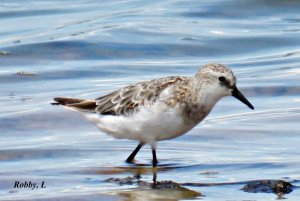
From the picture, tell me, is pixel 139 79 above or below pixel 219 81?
below

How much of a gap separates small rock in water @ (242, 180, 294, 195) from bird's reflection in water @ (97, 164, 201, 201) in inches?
16.6

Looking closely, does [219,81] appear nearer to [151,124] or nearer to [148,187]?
[151,124]

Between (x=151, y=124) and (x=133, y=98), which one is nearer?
(x=151, y=124)

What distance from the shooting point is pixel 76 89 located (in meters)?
12.0

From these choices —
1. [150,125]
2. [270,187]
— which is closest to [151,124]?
[150,125]

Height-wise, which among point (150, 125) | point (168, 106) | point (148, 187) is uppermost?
point (168, 106)

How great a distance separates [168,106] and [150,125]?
0.23 m

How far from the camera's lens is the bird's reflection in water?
294 inches

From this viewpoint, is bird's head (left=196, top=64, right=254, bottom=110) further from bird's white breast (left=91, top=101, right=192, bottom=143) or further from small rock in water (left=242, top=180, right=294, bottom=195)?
small rock in water (left=242, top=180, right=294, bottom=195)

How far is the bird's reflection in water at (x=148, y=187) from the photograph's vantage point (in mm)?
7471

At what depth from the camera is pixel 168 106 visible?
325 inches

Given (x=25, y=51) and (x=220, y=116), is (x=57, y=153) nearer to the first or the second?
(x=220, y=116)

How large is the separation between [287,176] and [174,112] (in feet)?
3.66

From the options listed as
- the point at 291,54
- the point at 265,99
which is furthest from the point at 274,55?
the point at 265,99
